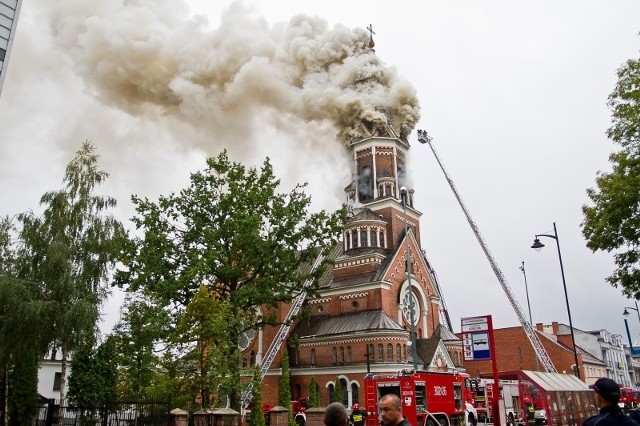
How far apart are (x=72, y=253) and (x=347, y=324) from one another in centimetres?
2629

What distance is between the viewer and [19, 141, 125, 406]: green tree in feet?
89.4

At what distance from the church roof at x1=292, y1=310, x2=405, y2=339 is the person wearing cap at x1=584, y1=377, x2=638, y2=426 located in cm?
4113

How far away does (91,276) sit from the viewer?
30797 millimetres

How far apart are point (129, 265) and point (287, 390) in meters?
20.1

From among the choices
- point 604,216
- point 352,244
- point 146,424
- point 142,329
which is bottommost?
point 146,424

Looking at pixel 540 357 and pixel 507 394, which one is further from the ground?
pixel 540 357

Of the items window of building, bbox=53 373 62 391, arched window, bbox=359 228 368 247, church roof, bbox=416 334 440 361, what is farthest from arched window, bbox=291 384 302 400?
window of building, bbox=53 373 62 391

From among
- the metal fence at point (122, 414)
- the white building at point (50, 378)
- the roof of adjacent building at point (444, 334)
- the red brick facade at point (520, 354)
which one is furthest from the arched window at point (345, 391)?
the metal fence at point (122, 414)

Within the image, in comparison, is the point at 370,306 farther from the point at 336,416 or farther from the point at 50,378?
the point at 336,416

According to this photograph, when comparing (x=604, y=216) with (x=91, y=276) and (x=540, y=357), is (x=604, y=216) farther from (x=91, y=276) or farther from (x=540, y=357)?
(x=540, y=357)

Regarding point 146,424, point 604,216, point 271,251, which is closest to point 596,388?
point 604,216

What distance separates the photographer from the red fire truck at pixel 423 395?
25797 millimetres

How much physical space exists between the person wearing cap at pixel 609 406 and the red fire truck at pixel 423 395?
66.5 ft

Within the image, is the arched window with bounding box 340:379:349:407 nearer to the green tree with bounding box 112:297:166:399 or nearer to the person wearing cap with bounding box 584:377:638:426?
the green tree with bounding box 112:297:166:399
